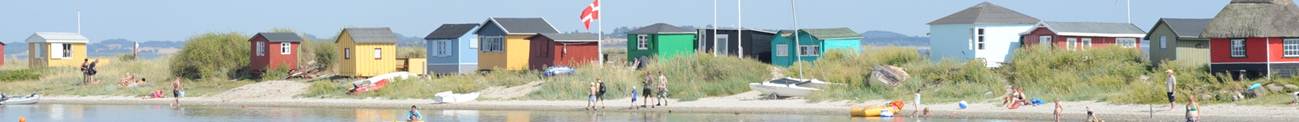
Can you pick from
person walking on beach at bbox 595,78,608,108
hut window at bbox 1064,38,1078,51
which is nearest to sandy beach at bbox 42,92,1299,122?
person walking on beach at bbox 595,78,608,108

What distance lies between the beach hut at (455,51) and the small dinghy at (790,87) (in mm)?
14056

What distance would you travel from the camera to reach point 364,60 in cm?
5762

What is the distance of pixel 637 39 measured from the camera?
58219mm

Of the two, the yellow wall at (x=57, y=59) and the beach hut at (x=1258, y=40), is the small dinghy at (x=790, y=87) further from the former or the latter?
the yellow wall at (x=57, y=59)

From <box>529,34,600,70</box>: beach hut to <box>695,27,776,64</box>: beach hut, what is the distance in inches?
120

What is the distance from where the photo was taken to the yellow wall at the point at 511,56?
57219 mm

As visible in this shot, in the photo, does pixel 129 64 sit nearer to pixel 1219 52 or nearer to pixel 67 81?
pixel 67 81

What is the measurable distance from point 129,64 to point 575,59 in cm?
1544

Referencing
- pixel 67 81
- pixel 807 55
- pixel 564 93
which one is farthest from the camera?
pixel 67 81

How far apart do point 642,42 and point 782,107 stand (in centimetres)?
1575

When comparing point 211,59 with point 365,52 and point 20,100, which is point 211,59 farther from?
point 20,100

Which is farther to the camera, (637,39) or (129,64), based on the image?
(129,64)

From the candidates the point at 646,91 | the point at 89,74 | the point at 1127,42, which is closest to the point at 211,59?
the point at 89,74

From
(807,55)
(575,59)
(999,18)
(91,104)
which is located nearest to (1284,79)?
(999,18)
